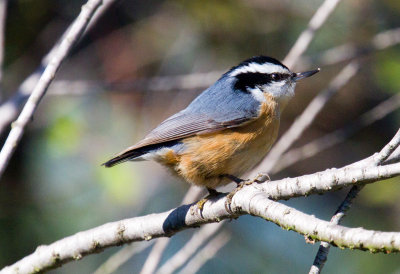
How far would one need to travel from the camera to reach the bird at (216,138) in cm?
321

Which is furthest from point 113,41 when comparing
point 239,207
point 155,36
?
point 239,207

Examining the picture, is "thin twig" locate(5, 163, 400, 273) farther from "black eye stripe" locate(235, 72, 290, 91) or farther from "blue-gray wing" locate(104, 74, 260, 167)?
"black eye stripe" locate(235, 72, 290, 91)

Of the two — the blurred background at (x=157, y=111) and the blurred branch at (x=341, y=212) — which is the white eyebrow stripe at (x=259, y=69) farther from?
the blurred branch at (x=341, y=212)

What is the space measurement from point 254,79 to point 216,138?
631 mm

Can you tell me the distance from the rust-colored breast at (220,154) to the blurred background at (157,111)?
3.41 ft

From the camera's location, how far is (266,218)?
192 centimetres

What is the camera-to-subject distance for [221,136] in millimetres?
3293

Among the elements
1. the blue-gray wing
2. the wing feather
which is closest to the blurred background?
the blue-gray wing

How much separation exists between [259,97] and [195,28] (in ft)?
5.02

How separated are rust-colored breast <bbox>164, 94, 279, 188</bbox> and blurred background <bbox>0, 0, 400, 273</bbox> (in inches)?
40.9

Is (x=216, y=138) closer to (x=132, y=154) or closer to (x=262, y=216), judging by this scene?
(x=132, y=154)

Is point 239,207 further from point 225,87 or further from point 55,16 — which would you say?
point 55,16

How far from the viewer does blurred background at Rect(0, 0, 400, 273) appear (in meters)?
4.54

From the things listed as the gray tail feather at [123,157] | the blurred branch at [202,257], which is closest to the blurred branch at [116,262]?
the blurred branch at [202,257]
